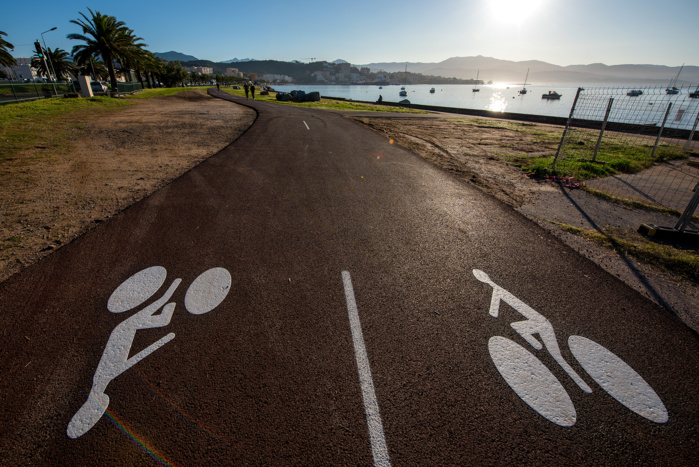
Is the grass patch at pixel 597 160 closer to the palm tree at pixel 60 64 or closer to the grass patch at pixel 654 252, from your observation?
the grass patch at pixel 654 252

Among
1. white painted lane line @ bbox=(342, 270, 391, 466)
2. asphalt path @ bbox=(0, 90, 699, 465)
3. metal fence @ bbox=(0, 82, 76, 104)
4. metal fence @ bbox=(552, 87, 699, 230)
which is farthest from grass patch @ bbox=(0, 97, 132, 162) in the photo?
metal fence @ bbox=(552, 87, 699, 230)

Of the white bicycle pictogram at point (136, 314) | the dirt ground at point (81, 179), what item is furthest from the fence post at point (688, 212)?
the dirt ground at point (81, 179)

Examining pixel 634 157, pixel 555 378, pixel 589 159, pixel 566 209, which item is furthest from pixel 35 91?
pixel 634 157

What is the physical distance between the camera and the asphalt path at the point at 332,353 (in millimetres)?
2154

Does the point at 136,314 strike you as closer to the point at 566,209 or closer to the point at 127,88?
the point at 566,209

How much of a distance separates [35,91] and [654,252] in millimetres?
50287

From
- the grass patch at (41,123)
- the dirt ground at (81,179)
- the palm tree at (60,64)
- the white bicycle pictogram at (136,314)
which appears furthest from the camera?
the palm tree at (60,64)

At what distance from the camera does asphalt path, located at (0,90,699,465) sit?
2.15 metres

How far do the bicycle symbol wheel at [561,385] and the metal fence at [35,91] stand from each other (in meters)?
36.1

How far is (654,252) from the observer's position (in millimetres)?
4676

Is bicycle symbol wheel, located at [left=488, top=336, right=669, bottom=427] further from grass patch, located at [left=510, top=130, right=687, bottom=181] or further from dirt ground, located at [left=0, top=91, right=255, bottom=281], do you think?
grass patch, located at [left=510, top=130, right=687, bottom=181]

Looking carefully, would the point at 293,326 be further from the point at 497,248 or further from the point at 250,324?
the point at 497,248

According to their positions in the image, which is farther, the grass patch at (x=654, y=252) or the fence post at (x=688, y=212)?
the fence post at (x=688, y=212)

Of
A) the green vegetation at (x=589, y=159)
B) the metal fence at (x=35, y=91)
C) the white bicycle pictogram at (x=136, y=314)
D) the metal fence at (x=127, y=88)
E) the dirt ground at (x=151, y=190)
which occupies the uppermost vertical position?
the metal fence at (x=127, y=88)
